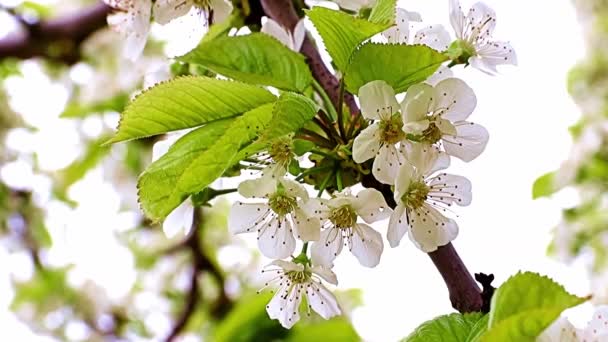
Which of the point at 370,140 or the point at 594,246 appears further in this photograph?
the point at 594,246

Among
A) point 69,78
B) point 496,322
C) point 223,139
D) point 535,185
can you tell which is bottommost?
point 496,322

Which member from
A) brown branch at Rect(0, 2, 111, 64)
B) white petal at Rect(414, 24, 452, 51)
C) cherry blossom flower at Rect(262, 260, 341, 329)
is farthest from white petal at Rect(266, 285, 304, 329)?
brown branch at Rect(0, 2, 111, 64)

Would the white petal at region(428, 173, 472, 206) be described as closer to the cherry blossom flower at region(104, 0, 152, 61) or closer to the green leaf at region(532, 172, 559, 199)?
the cherry blossom flower at region(104, 0, 152, 61)

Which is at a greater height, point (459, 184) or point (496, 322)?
point (459, 184)

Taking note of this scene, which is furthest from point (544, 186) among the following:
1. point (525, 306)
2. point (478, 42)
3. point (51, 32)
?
point (51, 32)

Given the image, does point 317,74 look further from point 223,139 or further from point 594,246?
point 594,246

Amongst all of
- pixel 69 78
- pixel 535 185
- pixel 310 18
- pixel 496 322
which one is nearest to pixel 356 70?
pixel 310 18

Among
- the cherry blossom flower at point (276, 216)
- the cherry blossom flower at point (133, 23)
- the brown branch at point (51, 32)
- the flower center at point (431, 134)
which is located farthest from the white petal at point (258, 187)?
the brown branch at point (51, 32)
